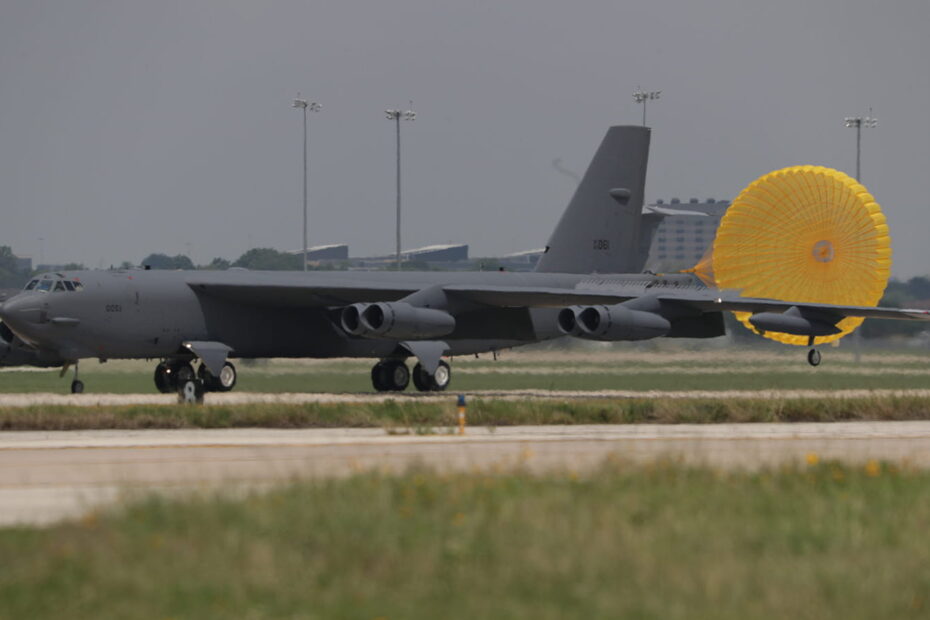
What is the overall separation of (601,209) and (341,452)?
23.5 m

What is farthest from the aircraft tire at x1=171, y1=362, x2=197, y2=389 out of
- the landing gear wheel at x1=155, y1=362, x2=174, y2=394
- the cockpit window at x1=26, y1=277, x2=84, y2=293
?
the cockpit window at x1=26, y1=277, x2=84, y2=293

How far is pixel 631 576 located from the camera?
33.3 ft

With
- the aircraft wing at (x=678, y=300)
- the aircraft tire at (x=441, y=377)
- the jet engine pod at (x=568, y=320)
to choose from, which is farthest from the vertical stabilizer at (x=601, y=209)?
the jet engine pod at (x=568, y=320)

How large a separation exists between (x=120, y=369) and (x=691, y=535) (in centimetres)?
3290

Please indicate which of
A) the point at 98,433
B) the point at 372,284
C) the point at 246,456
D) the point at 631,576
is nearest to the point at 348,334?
the point at 372,284

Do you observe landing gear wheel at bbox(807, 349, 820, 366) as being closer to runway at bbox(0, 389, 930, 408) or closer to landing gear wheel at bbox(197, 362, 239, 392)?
runway at bbox(0, 389, 930, 408)

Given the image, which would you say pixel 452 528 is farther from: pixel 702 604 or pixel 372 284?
pixel 372 284

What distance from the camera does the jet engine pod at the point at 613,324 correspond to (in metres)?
36.5

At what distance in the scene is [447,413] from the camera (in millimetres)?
26609

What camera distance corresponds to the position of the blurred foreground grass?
2559 centimetres

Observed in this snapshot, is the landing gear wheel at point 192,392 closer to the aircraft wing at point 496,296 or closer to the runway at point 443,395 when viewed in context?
the runway at point 443,395

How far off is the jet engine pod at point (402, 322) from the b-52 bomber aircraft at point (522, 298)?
0.15 ft

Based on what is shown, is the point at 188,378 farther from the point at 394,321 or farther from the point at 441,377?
the point at 441,377

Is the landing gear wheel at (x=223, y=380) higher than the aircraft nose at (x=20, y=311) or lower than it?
lower
